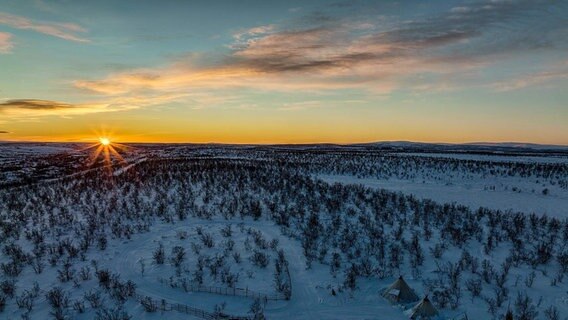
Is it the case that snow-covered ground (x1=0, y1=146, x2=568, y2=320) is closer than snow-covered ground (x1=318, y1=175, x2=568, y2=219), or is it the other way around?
snow-covered ground (x1=0, y1=146, x2=568, y2=320)

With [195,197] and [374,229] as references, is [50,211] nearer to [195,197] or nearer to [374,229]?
[195,197]

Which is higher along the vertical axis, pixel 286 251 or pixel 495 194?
pixel 495 194

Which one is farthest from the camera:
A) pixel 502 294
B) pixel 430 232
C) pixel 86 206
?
pixel 86 206

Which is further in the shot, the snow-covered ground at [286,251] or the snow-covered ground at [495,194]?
the snow-covered ground at [495,194]

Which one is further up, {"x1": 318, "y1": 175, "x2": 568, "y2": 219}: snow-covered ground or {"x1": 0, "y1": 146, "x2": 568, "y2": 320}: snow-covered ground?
{"x1": 318, "y1": 175, "x2": 568, "y2": 219}: snow-covered ground

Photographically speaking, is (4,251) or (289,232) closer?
(4,251)

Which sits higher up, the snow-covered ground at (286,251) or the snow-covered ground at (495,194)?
the snow-covered ground at (495,194)

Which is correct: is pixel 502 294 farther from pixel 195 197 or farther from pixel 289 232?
pixel 195 197

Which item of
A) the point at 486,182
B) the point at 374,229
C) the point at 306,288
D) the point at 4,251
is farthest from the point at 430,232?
the point at 486,182

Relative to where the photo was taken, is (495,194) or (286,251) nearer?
(286,251)

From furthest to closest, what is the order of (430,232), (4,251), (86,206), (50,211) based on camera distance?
(86,206)
(50,211)
(430,232)
(4,251)

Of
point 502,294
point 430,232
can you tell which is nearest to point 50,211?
point 430,232
